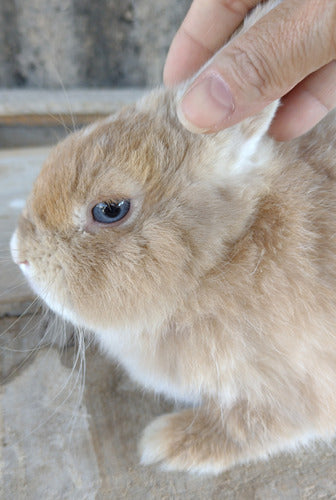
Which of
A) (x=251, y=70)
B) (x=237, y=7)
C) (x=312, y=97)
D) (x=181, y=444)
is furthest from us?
(x=237, y=7)

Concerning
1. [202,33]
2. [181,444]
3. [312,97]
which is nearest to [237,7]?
[202,33]

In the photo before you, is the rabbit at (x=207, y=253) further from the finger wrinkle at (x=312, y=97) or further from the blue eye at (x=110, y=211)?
the finger wrinkle at (x=312, y=97)

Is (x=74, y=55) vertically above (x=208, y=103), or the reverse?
(x=74, y=55)

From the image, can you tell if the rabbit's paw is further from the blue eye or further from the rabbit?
the blue eye

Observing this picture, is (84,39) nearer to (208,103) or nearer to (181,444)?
(208,103)

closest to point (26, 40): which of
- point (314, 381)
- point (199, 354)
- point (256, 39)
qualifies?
point (256, 39)

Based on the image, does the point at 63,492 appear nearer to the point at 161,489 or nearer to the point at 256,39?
the point at 161,489

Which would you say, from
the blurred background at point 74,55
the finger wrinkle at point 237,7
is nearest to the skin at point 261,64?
the finger wrinkle at point 237,7
